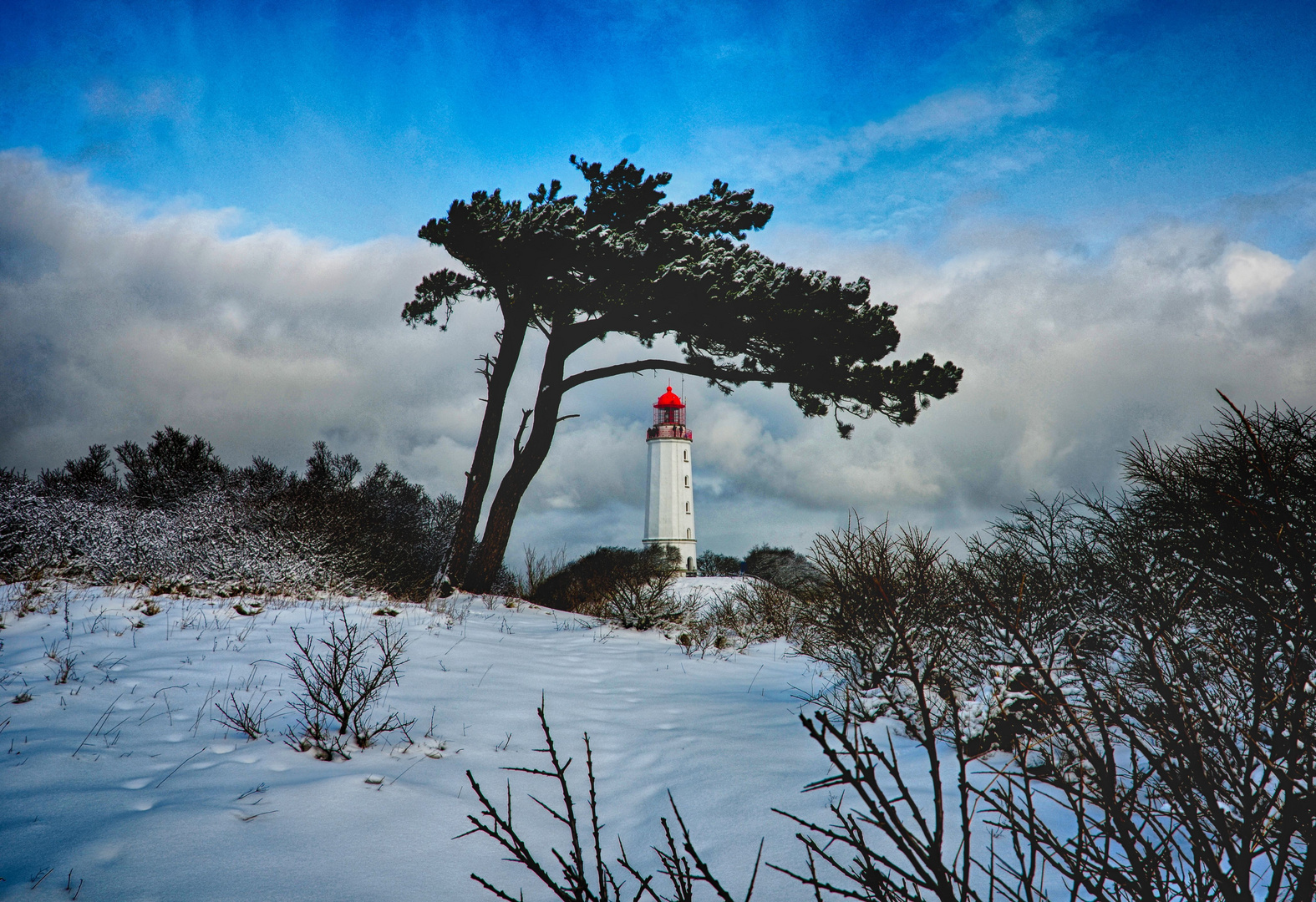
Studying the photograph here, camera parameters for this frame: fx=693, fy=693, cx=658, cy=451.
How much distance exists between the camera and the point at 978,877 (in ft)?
10.5

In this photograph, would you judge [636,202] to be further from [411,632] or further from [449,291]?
[411,632]

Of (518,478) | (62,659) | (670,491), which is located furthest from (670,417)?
(62,659)

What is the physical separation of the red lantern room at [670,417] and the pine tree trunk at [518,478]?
19320 mm

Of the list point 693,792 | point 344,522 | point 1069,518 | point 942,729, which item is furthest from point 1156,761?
point 344,522

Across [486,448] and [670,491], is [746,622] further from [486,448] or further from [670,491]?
[670,491]

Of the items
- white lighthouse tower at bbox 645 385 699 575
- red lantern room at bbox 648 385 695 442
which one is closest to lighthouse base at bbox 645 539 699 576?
white lighthouse tower at bbox 645 385 699 575

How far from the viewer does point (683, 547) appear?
104ft

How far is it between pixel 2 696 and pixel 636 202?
10988 millimetres

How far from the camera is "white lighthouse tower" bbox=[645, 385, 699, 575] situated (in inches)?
1249

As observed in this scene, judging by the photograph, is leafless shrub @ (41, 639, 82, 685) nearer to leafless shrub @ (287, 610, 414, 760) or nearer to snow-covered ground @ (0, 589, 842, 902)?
snow-covered ground @ (0, 589, 842, 902)

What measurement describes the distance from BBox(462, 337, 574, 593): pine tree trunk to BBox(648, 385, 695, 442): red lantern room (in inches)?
761

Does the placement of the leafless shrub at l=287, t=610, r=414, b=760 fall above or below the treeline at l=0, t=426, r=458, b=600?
below

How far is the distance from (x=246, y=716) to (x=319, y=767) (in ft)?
2.24

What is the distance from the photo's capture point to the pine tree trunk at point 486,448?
12.4 m
